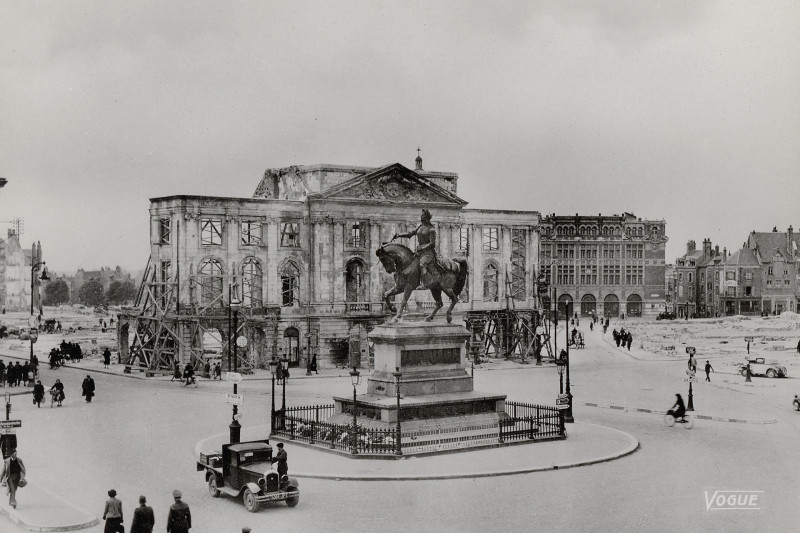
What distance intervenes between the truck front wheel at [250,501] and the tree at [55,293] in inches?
6021

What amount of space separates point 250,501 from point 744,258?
10629 centimetres

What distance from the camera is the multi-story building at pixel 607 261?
12669 cm

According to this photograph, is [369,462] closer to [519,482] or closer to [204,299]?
[519,482]

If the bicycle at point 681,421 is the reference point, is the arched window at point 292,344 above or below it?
above

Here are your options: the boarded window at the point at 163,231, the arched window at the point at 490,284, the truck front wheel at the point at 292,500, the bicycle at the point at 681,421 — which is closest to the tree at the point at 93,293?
the arched window at the point at 490,284

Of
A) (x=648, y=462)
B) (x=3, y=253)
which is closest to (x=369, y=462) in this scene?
(x=648, y=462)

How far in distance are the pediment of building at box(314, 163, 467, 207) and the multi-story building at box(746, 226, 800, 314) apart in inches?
2124

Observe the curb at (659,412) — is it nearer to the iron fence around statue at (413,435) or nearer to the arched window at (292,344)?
the iron fence around statue at (413,435)

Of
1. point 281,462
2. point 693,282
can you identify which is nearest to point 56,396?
point 281,462

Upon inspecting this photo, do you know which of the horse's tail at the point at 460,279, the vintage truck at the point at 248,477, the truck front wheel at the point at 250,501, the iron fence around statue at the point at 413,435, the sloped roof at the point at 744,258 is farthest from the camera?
the sloped roof at the point at 744,258

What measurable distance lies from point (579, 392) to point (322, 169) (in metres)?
27.2

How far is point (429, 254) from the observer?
3378 centimetres

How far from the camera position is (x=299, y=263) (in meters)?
65.4

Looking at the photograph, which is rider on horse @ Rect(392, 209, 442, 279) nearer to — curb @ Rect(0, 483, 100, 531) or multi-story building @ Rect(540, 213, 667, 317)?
curb @ Rect(0, 483, 100, 531)
